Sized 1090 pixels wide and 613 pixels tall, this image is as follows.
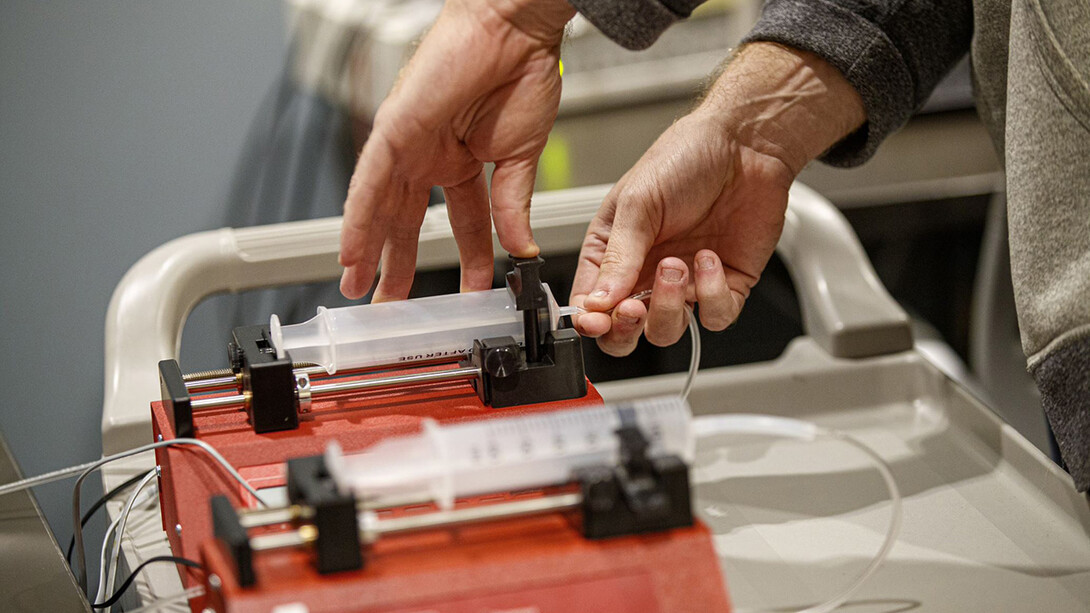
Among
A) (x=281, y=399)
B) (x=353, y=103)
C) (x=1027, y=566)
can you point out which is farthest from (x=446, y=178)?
(x=353, y=103)

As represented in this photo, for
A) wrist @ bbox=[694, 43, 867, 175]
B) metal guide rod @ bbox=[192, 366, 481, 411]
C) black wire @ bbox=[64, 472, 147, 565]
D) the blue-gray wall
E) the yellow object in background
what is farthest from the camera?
the yellow object in background

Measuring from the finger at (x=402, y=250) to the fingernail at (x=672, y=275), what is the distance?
8.5 inches

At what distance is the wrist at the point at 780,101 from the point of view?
0.98 m

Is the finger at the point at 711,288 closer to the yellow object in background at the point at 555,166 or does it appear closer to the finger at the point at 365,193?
the finger at the point at 365,193

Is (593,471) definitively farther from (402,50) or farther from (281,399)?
(402,50)

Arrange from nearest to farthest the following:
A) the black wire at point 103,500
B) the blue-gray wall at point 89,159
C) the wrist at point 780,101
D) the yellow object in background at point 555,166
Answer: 1. the black wire at point 103,500
2. the wrist at point 780,101
3. the blue-gray wall at point 89,159
4. the yellow object in background at point 555,166

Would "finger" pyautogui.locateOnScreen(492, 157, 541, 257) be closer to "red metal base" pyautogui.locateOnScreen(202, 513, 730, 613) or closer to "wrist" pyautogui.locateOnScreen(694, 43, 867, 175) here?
"wrist" pyautogui.locateOnScreen(694, 43, 867, 175)

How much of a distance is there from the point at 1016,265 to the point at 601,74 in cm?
121

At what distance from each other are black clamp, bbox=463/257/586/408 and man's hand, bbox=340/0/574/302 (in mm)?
93

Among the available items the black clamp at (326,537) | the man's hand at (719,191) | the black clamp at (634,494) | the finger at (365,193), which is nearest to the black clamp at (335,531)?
the black clamp at (326,537)

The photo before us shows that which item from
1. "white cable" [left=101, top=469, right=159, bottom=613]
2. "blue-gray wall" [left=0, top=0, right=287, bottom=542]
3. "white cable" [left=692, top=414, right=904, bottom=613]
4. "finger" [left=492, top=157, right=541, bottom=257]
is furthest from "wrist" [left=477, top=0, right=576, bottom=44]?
"blue-gray wall" [left=0, top=0, right=287, bottom=542]

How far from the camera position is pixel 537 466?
0.53 metres

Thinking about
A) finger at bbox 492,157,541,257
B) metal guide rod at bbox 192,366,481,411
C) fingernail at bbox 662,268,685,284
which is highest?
finger at bbox 492,157,541,257

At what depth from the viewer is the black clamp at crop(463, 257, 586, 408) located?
0.73 meters
